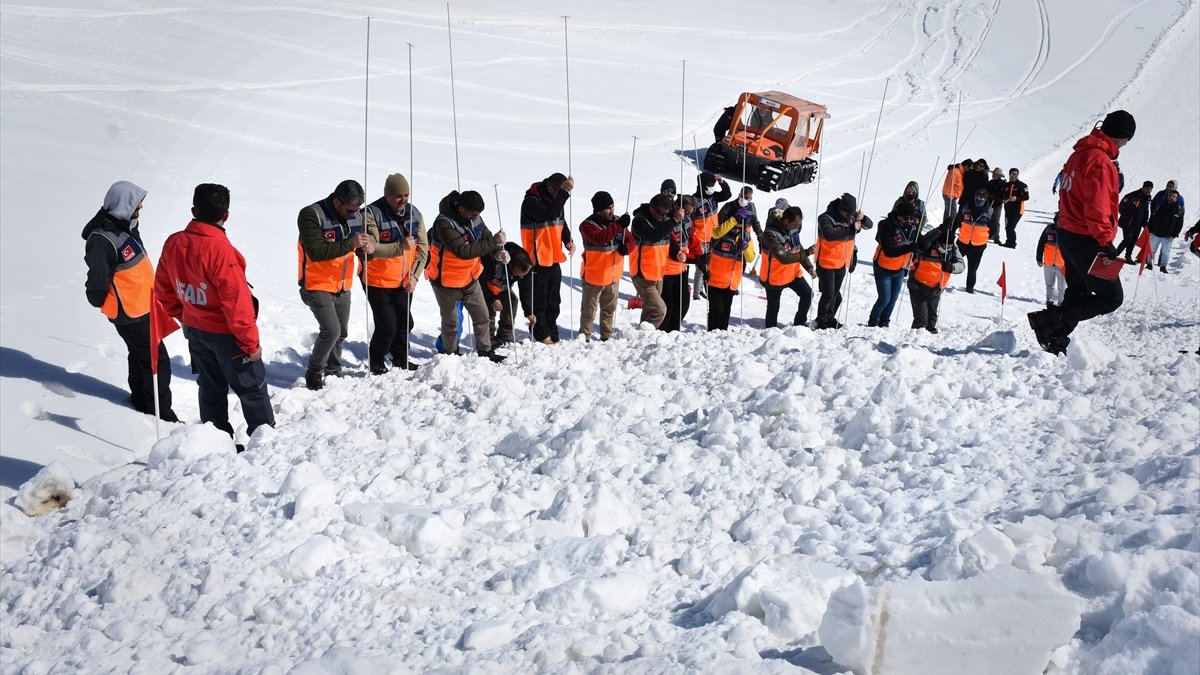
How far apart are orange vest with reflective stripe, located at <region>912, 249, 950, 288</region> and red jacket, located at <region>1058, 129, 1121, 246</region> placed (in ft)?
12.0

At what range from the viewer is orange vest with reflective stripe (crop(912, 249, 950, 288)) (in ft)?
31.9

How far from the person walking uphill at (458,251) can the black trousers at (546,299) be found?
0.93m

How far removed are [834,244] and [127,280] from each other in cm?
634

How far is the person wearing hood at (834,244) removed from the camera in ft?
31.4

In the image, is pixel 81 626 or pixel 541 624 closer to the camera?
pixel 541 624

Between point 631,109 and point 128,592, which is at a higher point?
point 631,109

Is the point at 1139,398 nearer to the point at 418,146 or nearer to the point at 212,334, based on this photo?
the point at 212,334

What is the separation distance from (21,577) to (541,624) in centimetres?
243

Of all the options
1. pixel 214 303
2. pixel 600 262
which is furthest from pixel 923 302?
pixel 214 303

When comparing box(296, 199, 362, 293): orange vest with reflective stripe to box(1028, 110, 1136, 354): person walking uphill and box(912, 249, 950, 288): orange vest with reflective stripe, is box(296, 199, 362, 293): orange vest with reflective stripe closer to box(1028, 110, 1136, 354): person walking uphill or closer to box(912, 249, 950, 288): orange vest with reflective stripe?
box(1028, 110, 1136, 354): person walking uphill

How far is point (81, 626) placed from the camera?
372 cm

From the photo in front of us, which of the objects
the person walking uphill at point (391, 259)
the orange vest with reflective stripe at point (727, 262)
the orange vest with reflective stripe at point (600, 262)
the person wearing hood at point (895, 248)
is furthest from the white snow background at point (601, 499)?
the orange vest with reflective stripe at point (727, 262)

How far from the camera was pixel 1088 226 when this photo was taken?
5961mm

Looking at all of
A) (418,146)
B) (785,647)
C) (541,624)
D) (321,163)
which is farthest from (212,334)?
(418,146)
